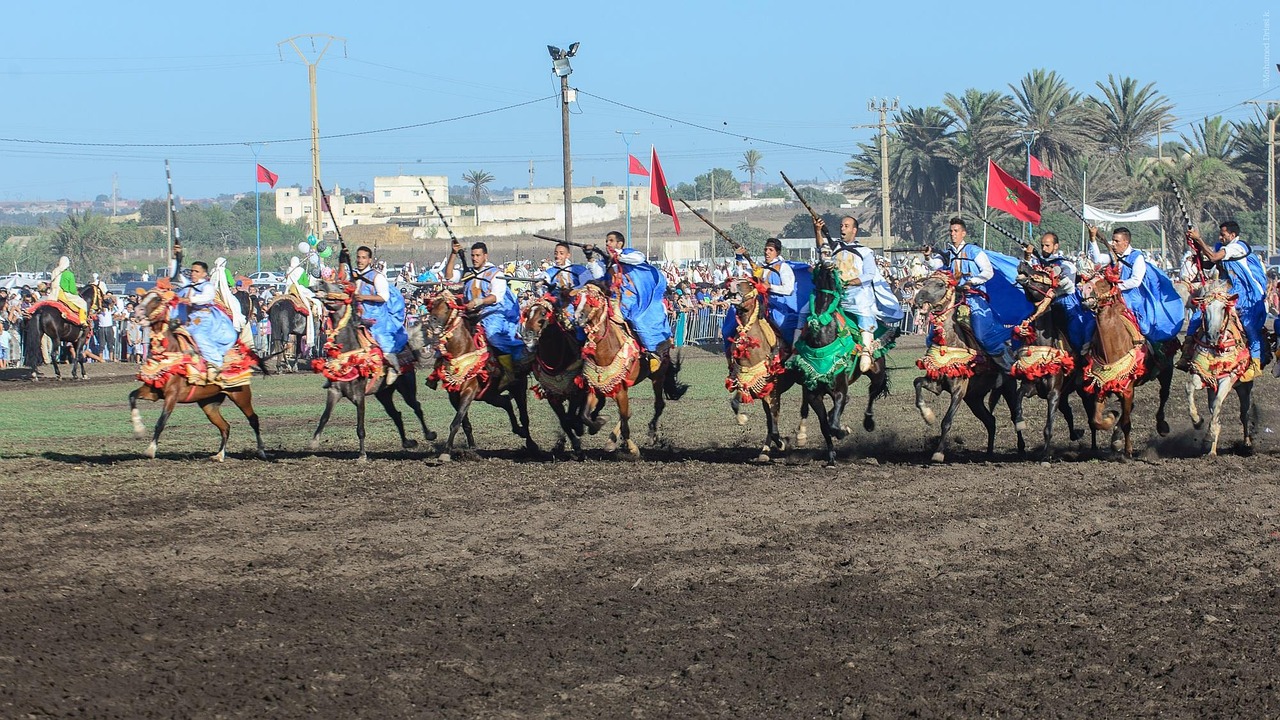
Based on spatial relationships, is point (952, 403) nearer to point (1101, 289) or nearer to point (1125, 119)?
point (1101, 289)

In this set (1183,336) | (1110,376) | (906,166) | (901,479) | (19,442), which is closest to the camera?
(901,479)

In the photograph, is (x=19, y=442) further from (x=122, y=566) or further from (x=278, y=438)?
(x=122, y=566)

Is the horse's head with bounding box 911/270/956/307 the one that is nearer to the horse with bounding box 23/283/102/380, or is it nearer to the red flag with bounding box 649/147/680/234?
the red flag with bounding box 649/147/680/234

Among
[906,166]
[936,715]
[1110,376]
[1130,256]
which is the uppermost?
[906,166]

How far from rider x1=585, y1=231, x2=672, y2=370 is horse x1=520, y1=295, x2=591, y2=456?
748 mm

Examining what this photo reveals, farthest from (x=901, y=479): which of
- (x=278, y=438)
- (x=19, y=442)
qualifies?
(x=19, y=442)

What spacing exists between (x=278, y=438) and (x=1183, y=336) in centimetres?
1079

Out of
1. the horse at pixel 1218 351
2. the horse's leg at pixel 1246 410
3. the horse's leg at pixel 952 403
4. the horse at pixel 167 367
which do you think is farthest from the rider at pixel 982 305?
the horse at pixel 167 367

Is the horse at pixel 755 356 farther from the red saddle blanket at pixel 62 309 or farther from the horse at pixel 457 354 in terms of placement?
the red saddle blanket at pixel 62 309

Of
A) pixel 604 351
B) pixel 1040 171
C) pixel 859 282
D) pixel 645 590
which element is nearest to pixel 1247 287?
pixel 859 282

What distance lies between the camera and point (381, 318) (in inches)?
616

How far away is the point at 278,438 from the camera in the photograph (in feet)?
58.1

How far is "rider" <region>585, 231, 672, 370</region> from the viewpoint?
15.6 metres

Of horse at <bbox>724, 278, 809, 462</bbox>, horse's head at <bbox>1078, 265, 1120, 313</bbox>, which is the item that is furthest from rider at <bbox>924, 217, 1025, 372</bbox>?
horse at <bbox>724, 278, 809, 462</bbox>
